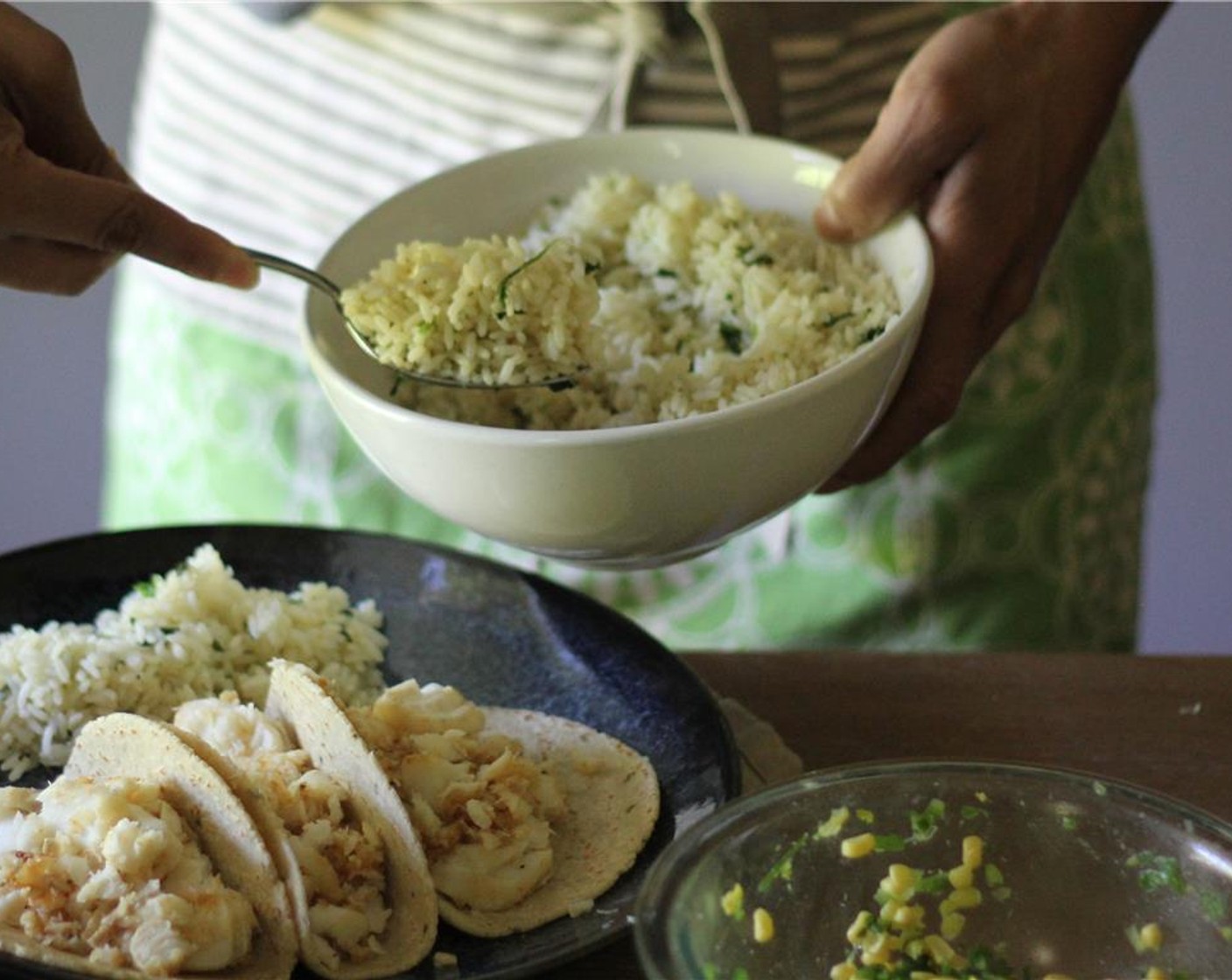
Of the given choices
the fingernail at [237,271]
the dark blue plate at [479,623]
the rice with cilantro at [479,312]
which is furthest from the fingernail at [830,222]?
the fingernail at [237,271]

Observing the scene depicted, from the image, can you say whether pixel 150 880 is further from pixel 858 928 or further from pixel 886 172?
pixel 886 172

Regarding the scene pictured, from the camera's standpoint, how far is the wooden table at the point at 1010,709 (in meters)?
1.49

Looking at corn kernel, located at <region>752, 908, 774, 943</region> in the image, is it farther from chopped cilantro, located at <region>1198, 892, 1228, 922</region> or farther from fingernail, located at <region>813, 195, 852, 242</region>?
fingernail, located at <region>813, 195, 852, 242</region>

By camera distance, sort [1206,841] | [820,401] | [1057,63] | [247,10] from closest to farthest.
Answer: [1206,841]
[820,401]
[1057,63]
[247,10]

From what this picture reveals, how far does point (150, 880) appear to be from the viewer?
117 centimetres

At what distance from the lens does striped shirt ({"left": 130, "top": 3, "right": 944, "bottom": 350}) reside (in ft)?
6.07

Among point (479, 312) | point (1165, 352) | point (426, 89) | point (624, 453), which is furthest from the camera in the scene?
point (1165, 352)

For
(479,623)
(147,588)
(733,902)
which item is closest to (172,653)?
(147,588)

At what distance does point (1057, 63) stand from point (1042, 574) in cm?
69

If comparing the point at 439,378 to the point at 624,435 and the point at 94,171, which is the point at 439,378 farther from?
the point at 94,171

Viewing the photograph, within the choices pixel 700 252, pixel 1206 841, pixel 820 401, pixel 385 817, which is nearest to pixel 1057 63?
pixel 700 252

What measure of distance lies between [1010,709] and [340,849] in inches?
26.0

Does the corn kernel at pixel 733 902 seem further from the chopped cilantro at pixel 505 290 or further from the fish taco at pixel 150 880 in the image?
the chopped cilantro at pixel 505 290

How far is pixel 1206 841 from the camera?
3.58 feet
